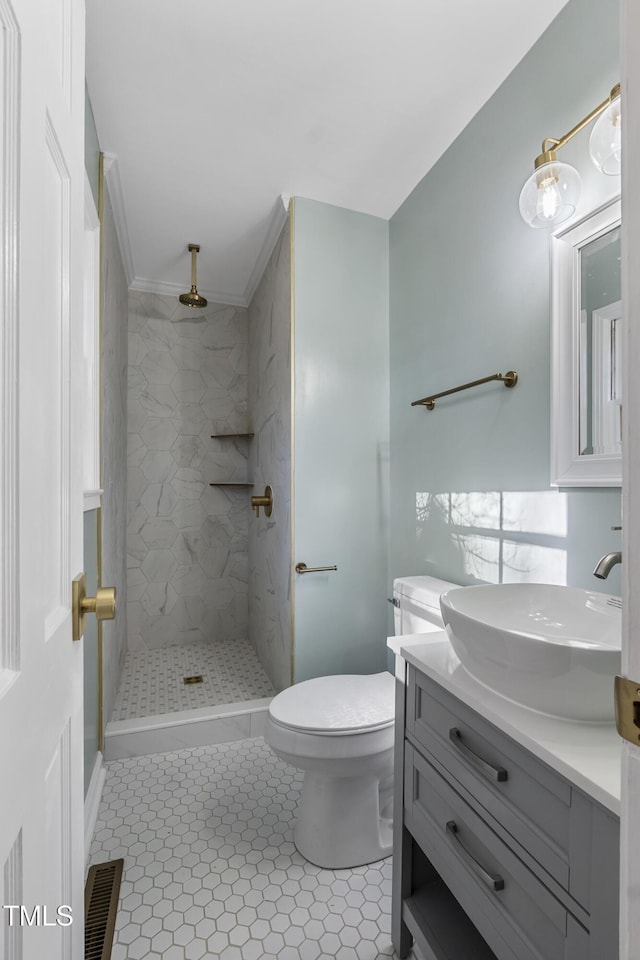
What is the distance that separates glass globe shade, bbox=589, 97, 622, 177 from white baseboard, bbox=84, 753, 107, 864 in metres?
2.28

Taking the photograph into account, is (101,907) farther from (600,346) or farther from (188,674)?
(600,346)

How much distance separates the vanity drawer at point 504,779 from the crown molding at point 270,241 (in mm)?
2042

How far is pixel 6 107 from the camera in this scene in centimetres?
41

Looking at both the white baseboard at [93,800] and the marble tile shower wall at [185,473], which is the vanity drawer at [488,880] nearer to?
the white baseboard at [93,800]

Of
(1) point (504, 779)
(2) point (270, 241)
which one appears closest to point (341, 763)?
(1) point (504, 779)

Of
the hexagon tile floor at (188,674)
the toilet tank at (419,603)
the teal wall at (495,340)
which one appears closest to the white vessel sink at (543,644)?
the teal wall at (495,340)

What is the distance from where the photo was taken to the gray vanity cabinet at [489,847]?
627mm

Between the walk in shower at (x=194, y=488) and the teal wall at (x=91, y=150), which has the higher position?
the teal wall at (x=91, y=150)

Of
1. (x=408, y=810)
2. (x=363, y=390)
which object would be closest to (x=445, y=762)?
(x=408, y=810)

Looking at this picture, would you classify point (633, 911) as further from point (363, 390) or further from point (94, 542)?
point (363, 390)

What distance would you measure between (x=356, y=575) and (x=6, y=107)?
1966 mm

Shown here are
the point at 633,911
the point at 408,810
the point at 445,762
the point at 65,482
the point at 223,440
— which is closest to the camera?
the point at 633,911

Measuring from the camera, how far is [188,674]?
8.73 feet

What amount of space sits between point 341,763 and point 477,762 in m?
0.68
